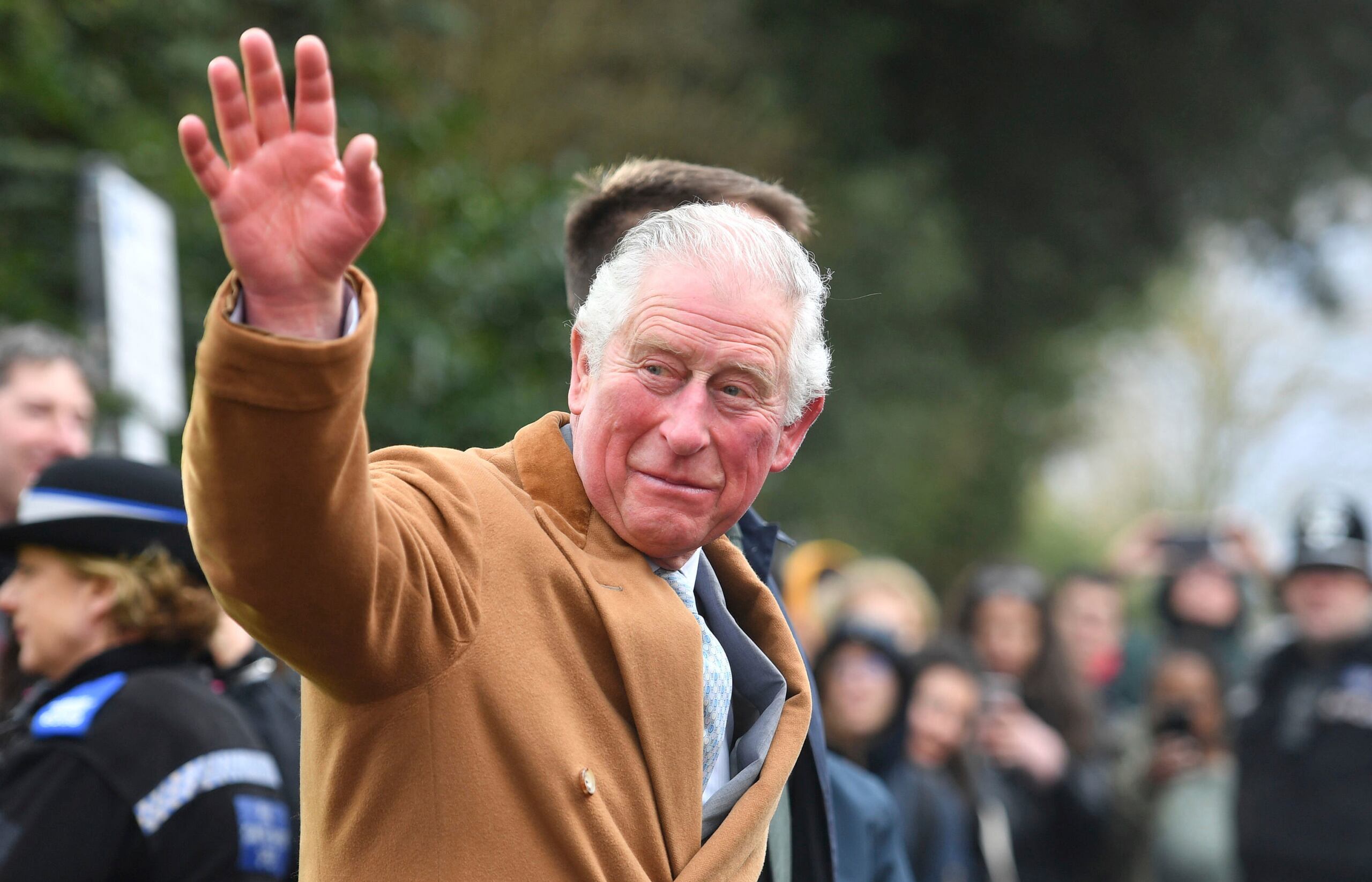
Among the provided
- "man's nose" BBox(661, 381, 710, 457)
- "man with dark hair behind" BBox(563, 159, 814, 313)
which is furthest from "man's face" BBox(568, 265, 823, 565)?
"man with dark hair behind" BBox(563, 159, 814, 313)

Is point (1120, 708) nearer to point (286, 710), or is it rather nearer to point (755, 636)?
point (286, 710)

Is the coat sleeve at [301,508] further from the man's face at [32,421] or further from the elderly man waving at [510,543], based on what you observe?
the man's face at [32,421]

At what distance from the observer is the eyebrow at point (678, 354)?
2086 mm

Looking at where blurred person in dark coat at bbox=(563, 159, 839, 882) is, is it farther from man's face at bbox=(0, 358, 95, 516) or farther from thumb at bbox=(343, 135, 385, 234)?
man's face at bbox=(0, 358, 95, 516)

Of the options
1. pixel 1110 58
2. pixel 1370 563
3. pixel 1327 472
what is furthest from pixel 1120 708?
pixel 1327 472

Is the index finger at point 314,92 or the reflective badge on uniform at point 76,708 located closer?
the index finger at point 314,92

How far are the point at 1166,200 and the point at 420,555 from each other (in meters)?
15.1

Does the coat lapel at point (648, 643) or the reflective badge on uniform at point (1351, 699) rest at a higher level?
the coat lapel at point (648, 643)

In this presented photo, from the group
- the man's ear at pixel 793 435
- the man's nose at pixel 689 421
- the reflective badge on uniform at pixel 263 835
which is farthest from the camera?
the reflective badge on uniform at pixel 263 835

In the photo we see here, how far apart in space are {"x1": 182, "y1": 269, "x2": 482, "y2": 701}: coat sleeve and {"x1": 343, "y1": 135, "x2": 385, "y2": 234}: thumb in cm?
11

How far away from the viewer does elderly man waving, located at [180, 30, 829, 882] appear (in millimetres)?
1571

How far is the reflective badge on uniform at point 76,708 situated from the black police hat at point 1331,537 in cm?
474

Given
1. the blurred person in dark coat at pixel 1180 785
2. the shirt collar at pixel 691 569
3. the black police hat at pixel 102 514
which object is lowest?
the blurred person in dark coat at pixel 1180 785

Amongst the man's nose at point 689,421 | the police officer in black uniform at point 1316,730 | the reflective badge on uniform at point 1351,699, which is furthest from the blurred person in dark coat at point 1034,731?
the man's nose at point 689,421
